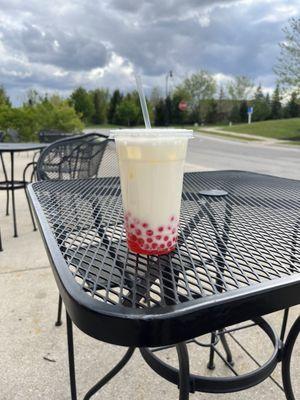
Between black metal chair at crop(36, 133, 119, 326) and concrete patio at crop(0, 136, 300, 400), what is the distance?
738 millimetres

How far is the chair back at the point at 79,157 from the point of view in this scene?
230 centimetres

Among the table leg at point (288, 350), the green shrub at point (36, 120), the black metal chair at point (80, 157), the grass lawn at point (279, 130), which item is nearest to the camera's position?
the table leg at point (288, 350)

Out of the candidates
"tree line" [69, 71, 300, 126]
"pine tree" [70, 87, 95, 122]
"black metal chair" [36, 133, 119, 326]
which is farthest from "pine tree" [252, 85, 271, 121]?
"black metal chair" [36, 133, 119, 326]

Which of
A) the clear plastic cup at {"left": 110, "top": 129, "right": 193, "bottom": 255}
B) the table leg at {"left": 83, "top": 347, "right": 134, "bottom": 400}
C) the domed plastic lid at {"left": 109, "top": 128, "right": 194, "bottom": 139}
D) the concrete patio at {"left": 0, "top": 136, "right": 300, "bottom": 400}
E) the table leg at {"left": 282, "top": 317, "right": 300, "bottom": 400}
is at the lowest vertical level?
the concrete patio at {"left": 0, "top": 136, "right": 300, "bottom": 400}

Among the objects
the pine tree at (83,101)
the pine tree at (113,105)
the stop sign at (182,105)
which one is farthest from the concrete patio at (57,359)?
the pine tree at (113,105)

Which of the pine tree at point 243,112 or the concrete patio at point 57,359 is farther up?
the pine tree at point 243,112

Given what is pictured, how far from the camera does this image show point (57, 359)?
1500 mm

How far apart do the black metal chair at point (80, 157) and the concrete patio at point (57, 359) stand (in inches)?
29.1

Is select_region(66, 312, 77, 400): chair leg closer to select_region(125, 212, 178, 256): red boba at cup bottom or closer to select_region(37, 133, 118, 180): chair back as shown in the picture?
select_region(125, 212, 178, 256): red boba at cup bottom

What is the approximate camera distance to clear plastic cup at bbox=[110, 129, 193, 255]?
627mm

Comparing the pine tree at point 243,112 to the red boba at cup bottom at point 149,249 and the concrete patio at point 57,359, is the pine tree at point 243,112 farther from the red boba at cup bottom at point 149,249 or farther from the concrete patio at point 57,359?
the red boba at cup bottom at point 149,249

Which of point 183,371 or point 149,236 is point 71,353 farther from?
point 149,236

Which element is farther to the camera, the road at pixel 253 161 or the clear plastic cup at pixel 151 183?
the road at pixel 253 161

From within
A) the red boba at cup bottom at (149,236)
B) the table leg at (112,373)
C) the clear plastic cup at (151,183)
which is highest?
the clear plastic cup at (151,183)
